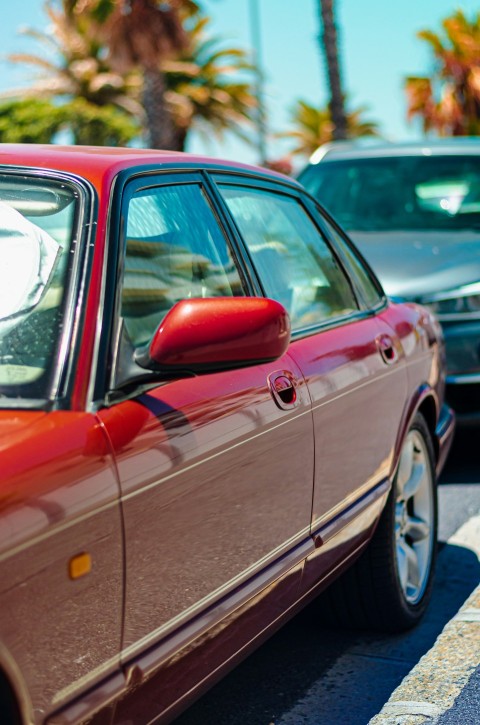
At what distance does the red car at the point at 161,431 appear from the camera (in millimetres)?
2080

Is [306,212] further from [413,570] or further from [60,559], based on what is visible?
[60,559]

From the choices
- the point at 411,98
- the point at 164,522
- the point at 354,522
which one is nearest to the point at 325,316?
the point at 354,522

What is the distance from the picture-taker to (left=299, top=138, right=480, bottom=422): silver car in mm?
6332

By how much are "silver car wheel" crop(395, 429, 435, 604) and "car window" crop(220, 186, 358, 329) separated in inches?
25.0

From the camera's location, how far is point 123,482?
7.40ft

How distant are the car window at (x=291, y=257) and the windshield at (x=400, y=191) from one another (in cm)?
364

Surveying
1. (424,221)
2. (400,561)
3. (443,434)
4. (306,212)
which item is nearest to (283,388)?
(306,212)

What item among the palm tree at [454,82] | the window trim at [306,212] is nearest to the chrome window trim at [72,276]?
the window trim at [306,212]

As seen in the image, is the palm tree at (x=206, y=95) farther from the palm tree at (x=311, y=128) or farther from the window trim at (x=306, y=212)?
the window trim at (x=306, y=212)

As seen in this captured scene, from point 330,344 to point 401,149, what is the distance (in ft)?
16.6

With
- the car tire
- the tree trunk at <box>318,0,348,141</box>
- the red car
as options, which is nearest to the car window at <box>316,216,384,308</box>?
the red car

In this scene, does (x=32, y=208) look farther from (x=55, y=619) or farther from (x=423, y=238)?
(x=423, y=238)

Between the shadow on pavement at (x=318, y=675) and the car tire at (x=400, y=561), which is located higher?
the car tire at (x=400, y=561)

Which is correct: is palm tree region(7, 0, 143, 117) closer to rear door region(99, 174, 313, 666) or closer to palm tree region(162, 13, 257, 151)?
palm tree region(162, 13, 257, 151)
